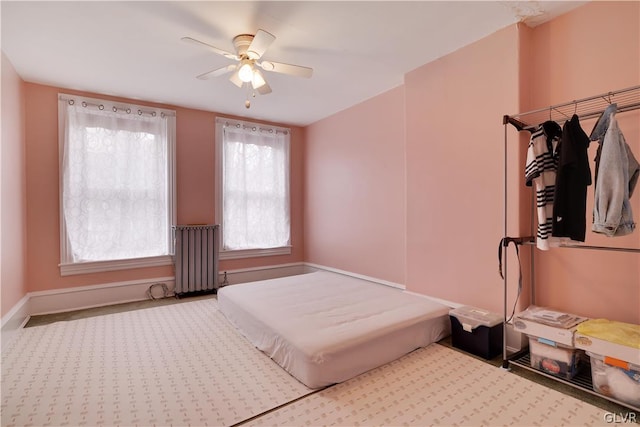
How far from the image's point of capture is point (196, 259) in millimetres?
4305

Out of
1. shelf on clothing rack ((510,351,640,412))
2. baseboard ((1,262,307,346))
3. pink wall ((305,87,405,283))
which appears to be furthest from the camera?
pink wall ((305,87,405,283))

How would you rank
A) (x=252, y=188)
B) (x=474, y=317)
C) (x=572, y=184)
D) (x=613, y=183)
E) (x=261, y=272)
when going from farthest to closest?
(x=261, y=272), (x=252, y=188), (x=474, y=317), (x=572, y=184), (x=613, y=183)

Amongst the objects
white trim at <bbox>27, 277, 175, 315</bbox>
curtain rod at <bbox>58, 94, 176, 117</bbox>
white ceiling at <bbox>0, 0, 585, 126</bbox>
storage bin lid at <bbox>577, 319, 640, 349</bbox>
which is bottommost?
white trim at <bbox>27, 277, 175, 315</bbox>

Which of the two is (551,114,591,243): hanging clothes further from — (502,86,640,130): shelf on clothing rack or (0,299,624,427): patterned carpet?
(0,299,624,427): patterned carpet

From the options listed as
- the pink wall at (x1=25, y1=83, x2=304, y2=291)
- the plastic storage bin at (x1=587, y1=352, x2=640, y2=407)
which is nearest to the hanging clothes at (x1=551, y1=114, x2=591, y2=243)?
the plastic storage bin at (x1=587, y1=352, x2=640, y2=407)

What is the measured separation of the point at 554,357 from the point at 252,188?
409 cm

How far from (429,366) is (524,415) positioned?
641 millimetres

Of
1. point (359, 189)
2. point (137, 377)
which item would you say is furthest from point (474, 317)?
point (137, 377)

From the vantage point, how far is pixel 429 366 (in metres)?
2.25

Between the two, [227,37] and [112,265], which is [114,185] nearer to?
[112,265]

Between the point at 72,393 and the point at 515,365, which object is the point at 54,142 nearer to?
the point at 72,393

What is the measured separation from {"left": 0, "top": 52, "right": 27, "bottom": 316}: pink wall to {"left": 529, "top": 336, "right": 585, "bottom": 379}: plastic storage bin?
4.24 metres

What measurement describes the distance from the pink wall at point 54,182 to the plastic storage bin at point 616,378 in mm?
4339

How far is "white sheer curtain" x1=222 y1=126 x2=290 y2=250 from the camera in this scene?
15.4 feet
